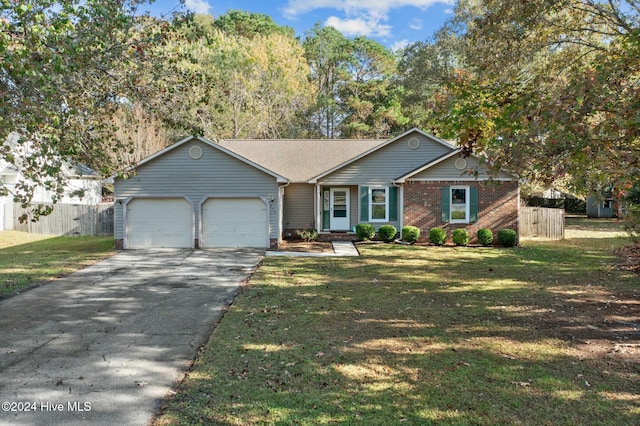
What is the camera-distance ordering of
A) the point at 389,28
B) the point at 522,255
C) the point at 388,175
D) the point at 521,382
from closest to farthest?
1. the point at 521,382
2. the point at 522,255
3. the point at 388,175
4. the point at 389,28

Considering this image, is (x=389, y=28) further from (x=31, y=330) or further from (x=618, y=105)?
(x=31, y=330)

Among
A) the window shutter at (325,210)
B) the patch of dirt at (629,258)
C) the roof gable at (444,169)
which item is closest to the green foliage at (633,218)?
→ the patch of dirt at (629,258)

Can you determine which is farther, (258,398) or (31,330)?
(31,330)

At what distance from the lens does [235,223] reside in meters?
16.4

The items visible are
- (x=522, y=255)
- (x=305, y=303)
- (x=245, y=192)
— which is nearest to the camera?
(x=305, y=303)

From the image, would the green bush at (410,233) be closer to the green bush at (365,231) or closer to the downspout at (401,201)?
the downspout at (401,201)

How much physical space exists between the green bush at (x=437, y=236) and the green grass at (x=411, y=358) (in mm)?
6716

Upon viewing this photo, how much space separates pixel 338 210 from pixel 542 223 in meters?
Answer: 9.79

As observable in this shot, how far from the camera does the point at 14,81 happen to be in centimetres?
610

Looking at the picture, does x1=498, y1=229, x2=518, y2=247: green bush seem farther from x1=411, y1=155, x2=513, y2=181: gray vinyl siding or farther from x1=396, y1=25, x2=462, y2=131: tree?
x1=396, y1=25, x2=462, y2=131: tree

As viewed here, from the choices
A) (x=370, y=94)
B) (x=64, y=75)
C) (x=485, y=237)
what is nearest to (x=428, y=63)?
(x=370, y=94)

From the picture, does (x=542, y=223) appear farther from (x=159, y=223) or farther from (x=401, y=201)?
(x=159, y=223)

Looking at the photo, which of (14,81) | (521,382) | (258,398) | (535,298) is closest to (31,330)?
(14,81)

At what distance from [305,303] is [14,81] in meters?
5.81
